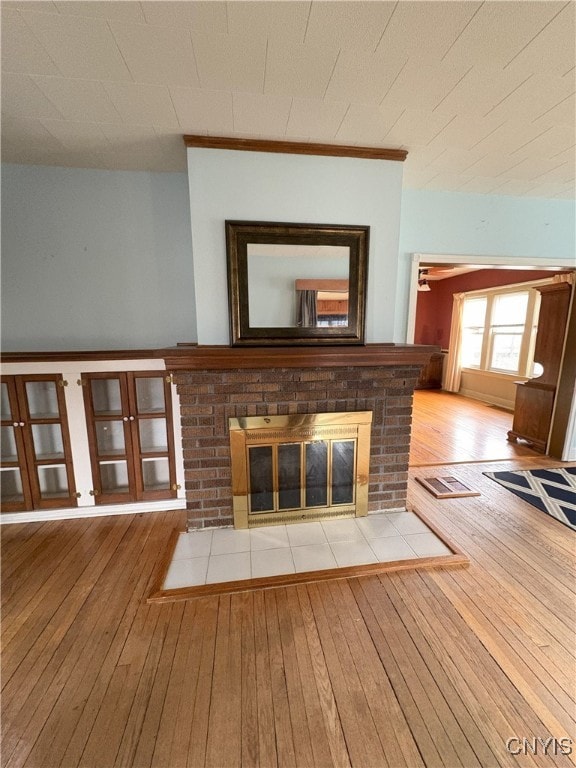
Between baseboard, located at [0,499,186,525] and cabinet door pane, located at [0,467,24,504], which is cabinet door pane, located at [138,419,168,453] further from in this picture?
cabinet door pane, located at [0,467,24,504]

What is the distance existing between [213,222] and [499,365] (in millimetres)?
5842

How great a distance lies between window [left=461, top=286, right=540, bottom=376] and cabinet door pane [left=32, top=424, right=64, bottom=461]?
631 centimetres

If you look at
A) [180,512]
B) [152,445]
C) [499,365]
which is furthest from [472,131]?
[499,365]

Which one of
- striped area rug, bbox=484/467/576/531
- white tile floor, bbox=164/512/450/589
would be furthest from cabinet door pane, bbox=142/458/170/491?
striped area rug, bbox=484/467/576/531

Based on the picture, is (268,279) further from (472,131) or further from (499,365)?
(499,365)

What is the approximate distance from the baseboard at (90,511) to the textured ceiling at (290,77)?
2406 millimetres

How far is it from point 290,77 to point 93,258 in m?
1.71

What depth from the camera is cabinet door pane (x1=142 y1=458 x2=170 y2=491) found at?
2.45 metres

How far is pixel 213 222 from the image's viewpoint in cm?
184

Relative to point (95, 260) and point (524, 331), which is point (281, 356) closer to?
point (95, 260)

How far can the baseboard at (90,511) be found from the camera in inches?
88.4

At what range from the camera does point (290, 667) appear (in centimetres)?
127

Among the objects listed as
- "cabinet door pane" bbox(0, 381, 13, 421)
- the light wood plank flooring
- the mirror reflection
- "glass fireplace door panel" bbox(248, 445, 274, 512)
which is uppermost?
the mirror reflection

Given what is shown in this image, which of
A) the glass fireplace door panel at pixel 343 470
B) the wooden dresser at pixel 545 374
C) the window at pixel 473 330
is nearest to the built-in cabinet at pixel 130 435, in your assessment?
the glass fireplace door panel at pixel 343 470
